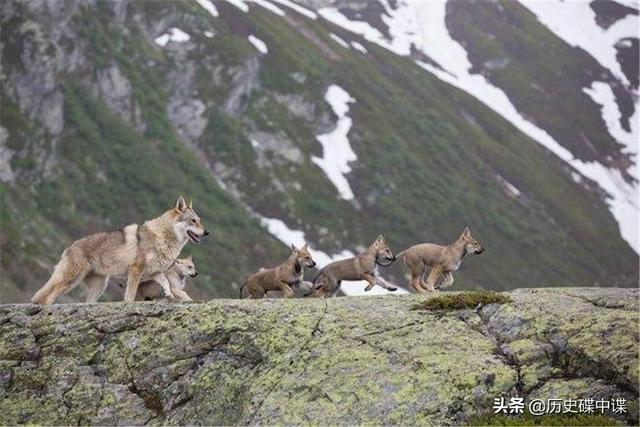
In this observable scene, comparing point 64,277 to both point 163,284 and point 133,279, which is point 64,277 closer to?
point 133,279

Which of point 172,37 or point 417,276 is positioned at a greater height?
point 417,276

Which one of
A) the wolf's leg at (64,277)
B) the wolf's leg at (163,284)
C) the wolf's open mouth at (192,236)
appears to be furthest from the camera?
the wolf's open mouth at (192,236)

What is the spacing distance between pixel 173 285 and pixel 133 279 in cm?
318

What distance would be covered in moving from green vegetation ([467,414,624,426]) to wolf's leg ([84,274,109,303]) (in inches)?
413

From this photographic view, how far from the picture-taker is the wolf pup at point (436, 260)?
27453 millimetres

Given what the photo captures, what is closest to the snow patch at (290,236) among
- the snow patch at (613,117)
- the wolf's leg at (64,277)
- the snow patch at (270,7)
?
the snow patch at (270,7)

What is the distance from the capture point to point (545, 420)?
15.6 meters

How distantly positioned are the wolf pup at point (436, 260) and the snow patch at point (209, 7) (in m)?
105

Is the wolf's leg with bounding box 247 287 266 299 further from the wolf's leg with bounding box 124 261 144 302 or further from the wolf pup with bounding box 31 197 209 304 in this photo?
the wolf's leg with bounding box 124 261 144 302

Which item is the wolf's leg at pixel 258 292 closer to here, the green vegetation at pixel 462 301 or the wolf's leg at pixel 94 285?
the wolf's leg at pixel 94 285

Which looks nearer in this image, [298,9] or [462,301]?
[462,301]

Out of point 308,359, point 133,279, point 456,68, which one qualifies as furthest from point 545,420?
point 456,68

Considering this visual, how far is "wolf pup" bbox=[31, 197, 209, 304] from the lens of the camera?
72.7 feet

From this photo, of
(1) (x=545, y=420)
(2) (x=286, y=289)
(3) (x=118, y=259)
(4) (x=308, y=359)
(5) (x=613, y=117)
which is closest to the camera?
(1) (x=545, y=420)
